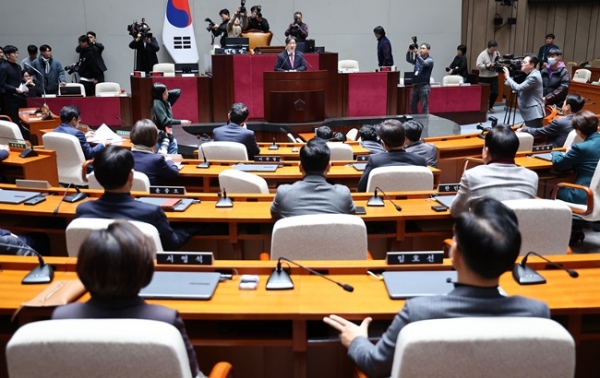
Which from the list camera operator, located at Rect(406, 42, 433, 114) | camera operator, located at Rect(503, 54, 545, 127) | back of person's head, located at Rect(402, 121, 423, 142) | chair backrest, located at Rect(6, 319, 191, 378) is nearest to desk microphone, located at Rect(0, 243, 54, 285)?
chair backrest, located at Rect(6, 319, 191, 378)

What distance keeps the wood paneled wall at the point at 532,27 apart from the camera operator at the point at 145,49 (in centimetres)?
689

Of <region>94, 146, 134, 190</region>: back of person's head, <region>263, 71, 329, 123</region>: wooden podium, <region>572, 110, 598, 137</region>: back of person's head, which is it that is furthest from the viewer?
<region>263, 71, 329, 123</region>: wooden podium

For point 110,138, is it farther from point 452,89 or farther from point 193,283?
point 452,89

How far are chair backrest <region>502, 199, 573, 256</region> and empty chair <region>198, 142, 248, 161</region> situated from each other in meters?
2.64

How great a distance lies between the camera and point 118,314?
155cm

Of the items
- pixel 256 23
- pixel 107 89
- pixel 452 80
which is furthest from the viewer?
pixel 452 80

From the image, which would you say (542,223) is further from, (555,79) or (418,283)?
(555,79)

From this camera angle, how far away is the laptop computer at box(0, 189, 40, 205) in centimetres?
341

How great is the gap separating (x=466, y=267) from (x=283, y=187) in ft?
5.06

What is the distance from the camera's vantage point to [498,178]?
309 centimetres

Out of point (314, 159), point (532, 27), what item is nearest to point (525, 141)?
point (314, 159)

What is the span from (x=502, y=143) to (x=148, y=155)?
242 centimetres

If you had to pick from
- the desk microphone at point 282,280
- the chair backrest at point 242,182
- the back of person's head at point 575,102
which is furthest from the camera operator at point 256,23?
the desk microphone at point 282,280

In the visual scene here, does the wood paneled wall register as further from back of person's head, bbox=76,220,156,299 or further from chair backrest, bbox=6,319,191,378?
chair backrest, bbox=6,319,191,378
